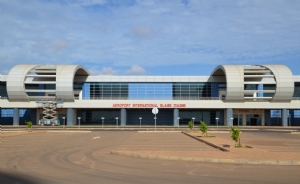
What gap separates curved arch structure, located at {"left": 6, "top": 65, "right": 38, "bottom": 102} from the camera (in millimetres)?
63219

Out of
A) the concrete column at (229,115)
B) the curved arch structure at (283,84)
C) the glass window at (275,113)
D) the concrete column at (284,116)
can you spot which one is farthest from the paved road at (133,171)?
the glass window at (275,113)

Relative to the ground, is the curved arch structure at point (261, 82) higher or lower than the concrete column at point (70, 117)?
higher

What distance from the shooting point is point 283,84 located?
62500mm

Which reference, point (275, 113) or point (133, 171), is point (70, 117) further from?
point (133, 171)

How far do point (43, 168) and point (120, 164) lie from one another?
2.93 m

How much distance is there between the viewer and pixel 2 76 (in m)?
70.3

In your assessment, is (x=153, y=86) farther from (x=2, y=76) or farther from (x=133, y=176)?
(x=133, y=176)

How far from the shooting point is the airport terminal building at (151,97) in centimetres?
6334

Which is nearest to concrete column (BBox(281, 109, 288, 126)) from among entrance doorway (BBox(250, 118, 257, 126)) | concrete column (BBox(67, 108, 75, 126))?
entrance doorway (BBox(250, 118, 257, 126))

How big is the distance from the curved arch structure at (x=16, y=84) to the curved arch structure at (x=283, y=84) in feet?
152

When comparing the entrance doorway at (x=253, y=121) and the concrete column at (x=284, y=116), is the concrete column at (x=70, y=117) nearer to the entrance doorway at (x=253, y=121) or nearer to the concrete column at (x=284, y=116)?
the entrance doorway at (x=253, y=121)

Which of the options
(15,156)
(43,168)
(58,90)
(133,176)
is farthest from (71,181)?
(58,90)

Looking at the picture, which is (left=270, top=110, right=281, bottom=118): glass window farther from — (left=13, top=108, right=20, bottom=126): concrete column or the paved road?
the paved road

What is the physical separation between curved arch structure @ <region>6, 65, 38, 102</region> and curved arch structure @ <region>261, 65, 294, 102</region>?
4646cm
